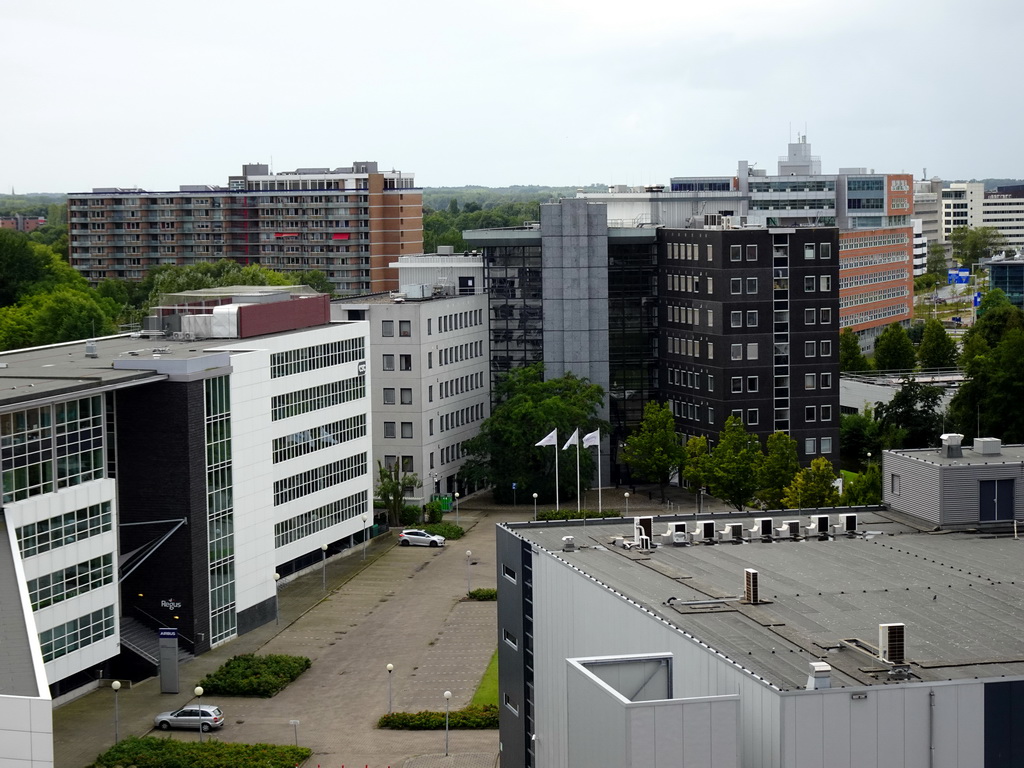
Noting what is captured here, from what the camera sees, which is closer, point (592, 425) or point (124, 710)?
point (124, 710)

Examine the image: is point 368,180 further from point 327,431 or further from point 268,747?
point 268,747

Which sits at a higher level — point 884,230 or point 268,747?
point 884,230

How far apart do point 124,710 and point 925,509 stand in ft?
94.3

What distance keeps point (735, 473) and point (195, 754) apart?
137 ft

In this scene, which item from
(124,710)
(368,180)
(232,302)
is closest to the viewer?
(124,710)

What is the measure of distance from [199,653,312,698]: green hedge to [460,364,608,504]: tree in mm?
33935

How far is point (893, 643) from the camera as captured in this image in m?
33.2

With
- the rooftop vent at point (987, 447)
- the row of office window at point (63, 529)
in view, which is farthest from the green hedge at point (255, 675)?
the rooftop vent at point (987, 447)

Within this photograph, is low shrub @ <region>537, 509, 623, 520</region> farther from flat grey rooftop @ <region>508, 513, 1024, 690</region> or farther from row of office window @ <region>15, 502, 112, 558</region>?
flat grey rooftop @ <region>508, 513, 1024, 690</region>

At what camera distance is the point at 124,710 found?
58.6m

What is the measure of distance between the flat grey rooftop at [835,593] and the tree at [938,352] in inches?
3930

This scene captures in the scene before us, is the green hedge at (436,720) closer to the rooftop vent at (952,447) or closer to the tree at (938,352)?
the rooftop vent at (952,447)

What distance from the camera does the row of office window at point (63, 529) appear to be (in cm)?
5509

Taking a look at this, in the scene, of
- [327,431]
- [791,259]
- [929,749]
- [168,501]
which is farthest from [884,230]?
[929,749]
